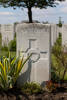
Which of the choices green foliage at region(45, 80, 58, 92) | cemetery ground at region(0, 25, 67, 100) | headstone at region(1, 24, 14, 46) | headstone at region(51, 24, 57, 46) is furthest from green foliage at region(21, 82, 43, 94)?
headstone at region(1, 24, 14, 46)

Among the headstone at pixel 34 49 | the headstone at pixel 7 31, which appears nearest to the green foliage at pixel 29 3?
the headstone at pixel 7 31

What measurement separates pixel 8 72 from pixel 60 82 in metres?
1.56

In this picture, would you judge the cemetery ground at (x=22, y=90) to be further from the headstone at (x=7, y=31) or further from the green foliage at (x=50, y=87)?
the headstone at (x=7, y=31)

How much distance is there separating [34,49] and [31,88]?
92 centimetres

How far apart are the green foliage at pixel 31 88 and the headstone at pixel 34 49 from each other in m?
0.27

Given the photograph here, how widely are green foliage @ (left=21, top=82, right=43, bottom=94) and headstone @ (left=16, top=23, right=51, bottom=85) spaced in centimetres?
27

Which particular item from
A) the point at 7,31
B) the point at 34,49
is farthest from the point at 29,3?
the point at 34,49

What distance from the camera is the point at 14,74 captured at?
526 cm

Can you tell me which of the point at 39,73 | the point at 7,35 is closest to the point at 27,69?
the point at 39,73

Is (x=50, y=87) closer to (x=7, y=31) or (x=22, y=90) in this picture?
(x=22, y=90)

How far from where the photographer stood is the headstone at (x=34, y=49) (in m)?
5.48

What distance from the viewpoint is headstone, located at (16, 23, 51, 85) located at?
5.48 metres

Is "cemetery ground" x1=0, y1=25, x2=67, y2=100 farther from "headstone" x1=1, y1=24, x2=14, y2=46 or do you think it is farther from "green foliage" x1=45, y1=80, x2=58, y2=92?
"headstone" x1=1, y1=24, x2=14, y2=46

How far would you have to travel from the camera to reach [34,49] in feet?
18.1
